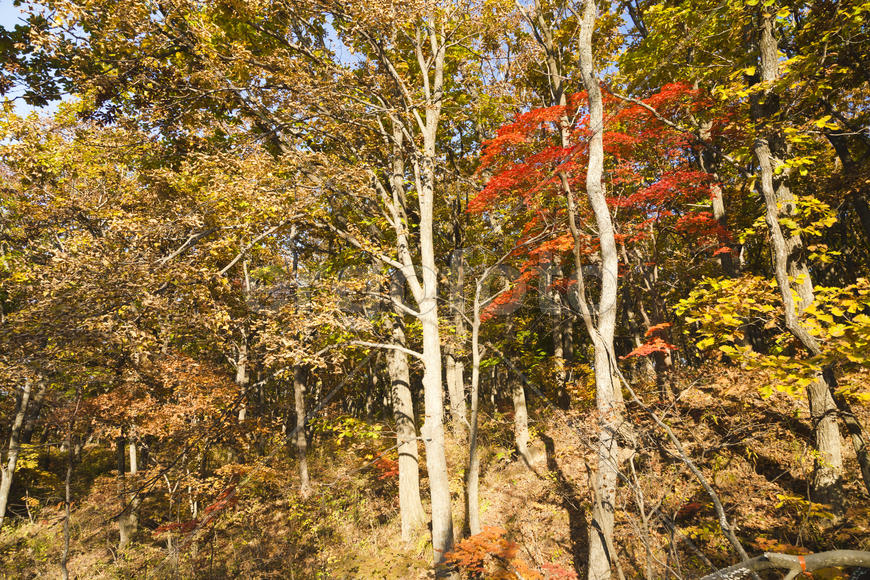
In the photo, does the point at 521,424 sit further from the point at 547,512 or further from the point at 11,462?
the point at 11,462

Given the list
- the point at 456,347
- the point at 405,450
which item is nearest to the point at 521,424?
the point at 456,347

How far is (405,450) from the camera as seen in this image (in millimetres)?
10547

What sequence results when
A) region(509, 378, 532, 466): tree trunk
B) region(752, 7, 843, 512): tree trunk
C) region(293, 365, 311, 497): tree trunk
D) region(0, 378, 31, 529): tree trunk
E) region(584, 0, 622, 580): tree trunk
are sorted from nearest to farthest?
region(584, 0, 622, 580): tree trunk, region(752, 7, 843, 512): tree trunk, region(509, 378, 532, 466): tree trunk, region(0, 378, 31, 529): tree trunk, region(293, 365, 311, 497): tree trunk

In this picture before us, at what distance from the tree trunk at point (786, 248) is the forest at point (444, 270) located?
0.05m

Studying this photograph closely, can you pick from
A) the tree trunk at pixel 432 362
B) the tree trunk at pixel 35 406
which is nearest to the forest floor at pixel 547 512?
the tree trunk at pixel 432 362

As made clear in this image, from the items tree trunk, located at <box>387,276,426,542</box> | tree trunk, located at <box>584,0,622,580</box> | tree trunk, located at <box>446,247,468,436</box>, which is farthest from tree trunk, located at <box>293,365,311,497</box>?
tree trunk, located at <box>584,0,622,580</box>

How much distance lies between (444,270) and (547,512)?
893 centimetres

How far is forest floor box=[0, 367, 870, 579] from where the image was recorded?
6699mm

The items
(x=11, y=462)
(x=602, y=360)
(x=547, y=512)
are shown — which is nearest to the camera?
(x=602, y=360)

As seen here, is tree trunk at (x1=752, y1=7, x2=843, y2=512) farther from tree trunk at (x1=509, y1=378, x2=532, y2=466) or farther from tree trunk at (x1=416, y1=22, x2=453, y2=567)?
tree trunk at (x1=509, y1=378, x2=532, y2=466)

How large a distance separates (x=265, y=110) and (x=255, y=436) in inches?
353

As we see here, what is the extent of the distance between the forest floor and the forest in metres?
0.09

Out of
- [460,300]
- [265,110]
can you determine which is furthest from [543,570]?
[265,110]

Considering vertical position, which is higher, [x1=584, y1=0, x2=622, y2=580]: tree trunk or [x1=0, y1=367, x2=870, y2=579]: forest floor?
[x1=584, y1=0, x2=622, y2=580]: tree trunk
